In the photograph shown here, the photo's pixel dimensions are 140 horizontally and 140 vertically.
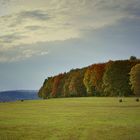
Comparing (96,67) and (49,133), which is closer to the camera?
(49,133)

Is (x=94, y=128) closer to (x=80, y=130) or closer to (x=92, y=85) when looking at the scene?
(x=80, y=130)

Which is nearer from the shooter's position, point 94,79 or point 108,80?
point 108,80

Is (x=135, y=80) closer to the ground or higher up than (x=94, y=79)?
closer to the ground

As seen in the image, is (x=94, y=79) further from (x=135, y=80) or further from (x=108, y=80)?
(x=135, y=80)

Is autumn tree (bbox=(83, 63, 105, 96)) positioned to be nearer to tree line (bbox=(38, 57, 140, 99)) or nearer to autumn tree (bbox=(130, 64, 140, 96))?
tree line (bbox=(38, 57, 140, 99))

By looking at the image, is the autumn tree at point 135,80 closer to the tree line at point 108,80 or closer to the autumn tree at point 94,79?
the tree line at point 108,80

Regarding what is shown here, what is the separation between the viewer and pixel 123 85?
13588cm

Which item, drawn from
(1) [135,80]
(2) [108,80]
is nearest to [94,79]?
(2) [108,80]

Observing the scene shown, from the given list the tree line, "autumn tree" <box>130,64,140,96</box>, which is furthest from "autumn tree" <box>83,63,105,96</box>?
"autumn tree" <box>130,64,140,96</box>

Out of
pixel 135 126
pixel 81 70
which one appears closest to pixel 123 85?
pixel 81 70

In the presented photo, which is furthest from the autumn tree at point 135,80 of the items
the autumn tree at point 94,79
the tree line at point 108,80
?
the autumn tree at point 94,79

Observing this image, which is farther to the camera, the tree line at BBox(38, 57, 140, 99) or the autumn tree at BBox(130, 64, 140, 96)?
the tree line at BBox(38, 57, 140, 99)

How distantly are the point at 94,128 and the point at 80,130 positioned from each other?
1.87 meters

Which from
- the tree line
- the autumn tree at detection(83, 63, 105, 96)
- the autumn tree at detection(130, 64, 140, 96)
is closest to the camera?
the autumn tree at detection(130, 64, 140, 96)
